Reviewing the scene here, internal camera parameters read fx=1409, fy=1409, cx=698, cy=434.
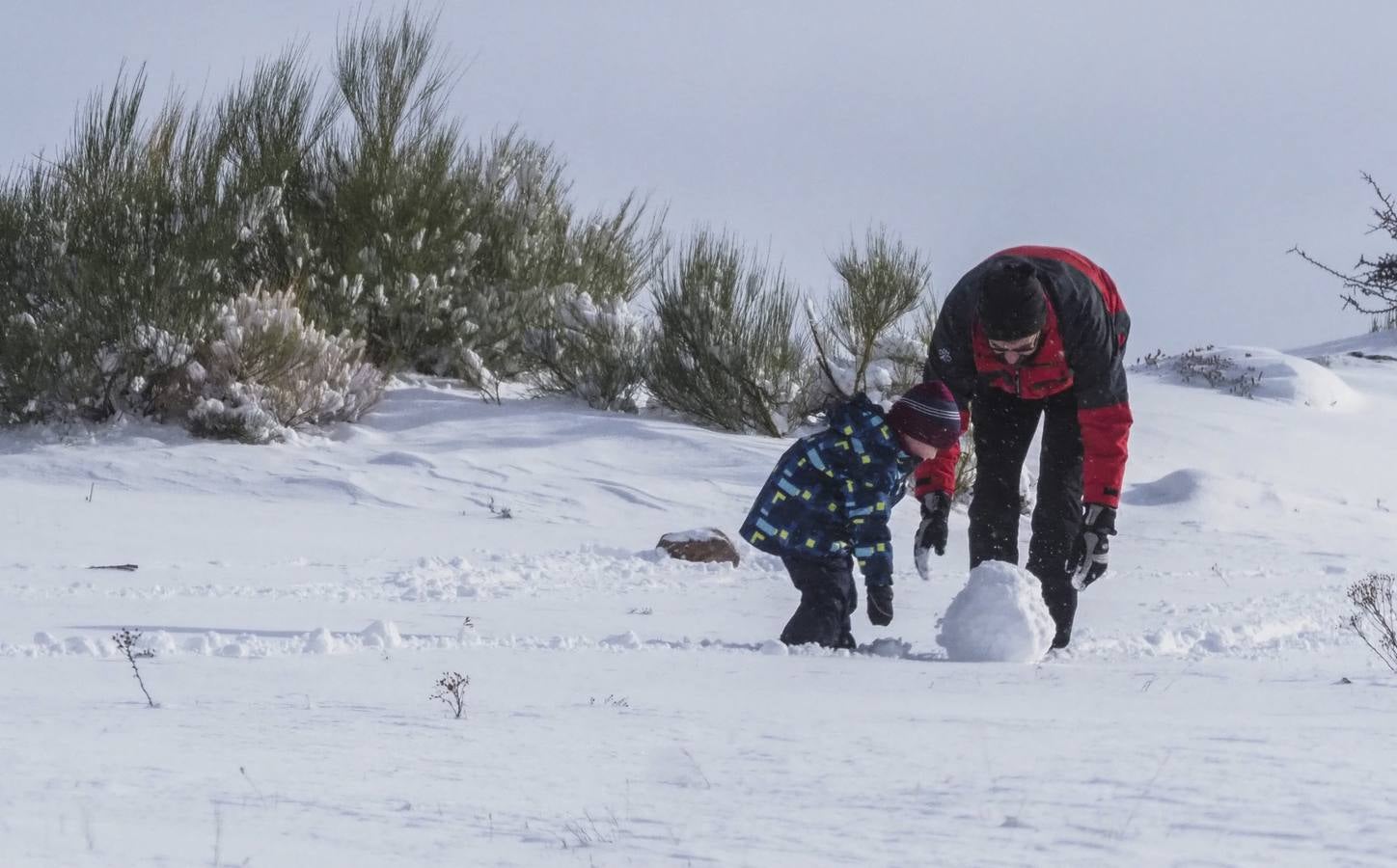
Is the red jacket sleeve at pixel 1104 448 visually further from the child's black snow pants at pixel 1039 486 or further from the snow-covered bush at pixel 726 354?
the snow-covered bush at pixel 726 354

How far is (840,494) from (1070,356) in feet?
2.69

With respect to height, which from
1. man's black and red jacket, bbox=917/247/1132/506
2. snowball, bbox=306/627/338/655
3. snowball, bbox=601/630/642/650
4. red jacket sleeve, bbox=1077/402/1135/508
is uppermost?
man's black and red jacket, bbox=917/247/1132/506

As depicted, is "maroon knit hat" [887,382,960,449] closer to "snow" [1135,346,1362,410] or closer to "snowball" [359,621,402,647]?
"snowball" [359,621,402,647]

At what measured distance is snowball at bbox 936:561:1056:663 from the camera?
4074mm

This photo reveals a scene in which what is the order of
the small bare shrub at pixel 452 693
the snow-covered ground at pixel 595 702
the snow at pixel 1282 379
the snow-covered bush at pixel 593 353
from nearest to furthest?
1. the snow-covered ground at pixel 595 702
2. the small bare shrub at pixel 452 693
3. the snow-covered bush at pixel 593 353
4. the snow at pixel 1282 379

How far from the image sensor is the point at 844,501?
4.41m

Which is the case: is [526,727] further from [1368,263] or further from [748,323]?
[748,323]

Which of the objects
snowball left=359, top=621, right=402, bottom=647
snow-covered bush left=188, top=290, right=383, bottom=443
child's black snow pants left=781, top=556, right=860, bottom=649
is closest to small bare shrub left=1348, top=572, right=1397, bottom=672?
child's black snow pants left=781, top=556, right=860, bottom=649

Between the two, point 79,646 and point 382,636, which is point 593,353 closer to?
point 382,636

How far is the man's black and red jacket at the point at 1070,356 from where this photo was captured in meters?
4.17

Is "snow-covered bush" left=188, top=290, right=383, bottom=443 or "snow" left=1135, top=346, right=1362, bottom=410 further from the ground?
"snow" left=1135, top=346, right=1362, bottom=410

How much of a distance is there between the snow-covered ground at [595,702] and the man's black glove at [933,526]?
→ 1.42ft

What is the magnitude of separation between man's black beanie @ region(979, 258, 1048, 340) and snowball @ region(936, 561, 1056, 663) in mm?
711

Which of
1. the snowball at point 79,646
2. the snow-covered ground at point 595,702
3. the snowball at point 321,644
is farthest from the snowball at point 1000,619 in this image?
the snowball at point 79,646
